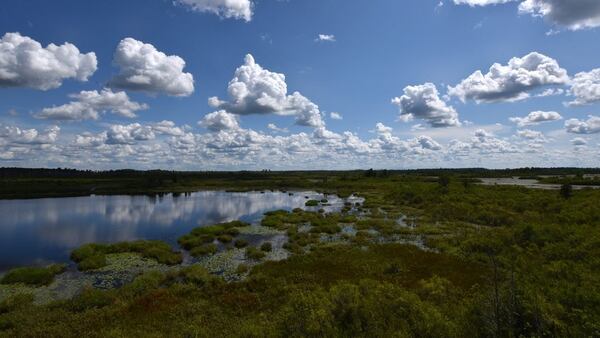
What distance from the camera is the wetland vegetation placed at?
1154cm

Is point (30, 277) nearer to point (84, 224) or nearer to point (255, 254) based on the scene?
point (255, 254)

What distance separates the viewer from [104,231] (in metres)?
41.7

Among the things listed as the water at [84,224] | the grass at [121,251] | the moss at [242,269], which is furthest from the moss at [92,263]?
the moss at [242,269]

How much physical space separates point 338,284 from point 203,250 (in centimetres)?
1503

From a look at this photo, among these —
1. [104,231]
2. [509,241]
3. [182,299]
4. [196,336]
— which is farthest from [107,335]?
[104,231]

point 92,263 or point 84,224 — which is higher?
point 92,263

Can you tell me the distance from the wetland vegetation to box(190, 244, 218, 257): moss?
0.47ft

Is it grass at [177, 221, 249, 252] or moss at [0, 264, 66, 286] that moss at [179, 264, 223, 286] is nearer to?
grass at [177, 221, 249, 252]

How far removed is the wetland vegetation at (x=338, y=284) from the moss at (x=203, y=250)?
142 mm

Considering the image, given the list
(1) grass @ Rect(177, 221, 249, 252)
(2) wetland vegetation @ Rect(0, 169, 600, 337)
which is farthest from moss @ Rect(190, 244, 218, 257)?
(1) grass @ Rect(177, 221, 249, 252)

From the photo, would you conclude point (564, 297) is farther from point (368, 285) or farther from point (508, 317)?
point (368, 285)

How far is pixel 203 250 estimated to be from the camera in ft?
96.4

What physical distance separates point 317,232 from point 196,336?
86.5ft

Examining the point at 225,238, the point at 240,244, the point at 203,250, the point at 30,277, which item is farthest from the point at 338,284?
the point at 30,277
